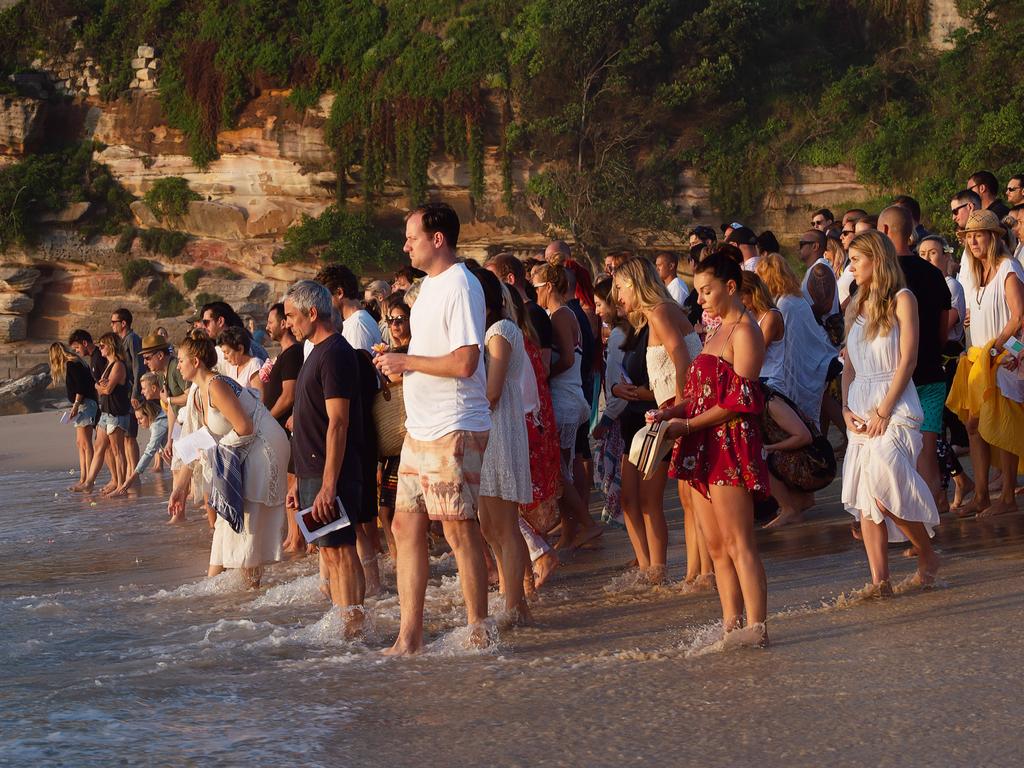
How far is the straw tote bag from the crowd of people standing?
0.04ft

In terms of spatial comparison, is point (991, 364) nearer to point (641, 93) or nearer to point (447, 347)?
point (447, 347)

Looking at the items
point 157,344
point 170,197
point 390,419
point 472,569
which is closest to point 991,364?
point 390,419

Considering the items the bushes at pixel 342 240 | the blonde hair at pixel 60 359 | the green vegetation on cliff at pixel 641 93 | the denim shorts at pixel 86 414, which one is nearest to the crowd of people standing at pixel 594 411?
the denim shorts at pixel 86 414

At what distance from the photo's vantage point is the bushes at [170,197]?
113 ft


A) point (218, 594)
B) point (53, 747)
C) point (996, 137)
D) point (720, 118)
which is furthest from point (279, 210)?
point (53, 747)

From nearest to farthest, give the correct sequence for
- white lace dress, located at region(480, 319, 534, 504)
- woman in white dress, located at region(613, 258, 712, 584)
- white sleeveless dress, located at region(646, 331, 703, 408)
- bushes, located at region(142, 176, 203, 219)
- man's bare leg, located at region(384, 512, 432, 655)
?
man's bare leg, located at region(384, 512, 432, 655), white lace dress, located at region(480, 319, 534, 504), woman in white dress, located at region(613, 258, 712, 584), white sleeveless dress, located at region(646, 331, 703, 408), bushes, located at region(142, 176, 203, 219)

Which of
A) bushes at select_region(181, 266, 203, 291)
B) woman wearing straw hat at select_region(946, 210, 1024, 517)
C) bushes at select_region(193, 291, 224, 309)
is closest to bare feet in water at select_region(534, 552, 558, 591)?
woman wearing straw hat at select_region(946, 210, 1024, 517)

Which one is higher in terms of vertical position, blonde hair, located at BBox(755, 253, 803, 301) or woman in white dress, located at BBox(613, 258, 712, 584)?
blonde hair, located at BBox(755, 253, 803, 301)

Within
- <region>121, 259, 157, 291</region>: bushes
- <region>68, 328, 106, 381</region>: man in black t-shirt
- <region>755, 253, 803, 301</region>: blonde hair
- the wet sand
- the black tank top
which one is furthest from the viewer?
<region>121, 259, 157, 291</region>: bushes

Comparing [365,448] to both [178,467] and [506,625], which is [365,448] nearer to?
[506,625]

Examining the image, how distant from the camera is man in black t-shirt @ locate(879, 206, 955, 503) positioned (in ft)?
23.9

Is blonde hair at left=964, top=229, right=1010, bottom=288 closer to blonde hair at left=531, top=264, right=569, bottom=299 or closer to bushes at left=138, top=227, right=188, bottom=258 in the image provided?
blonde hair at left=531, top=264, right=569, bottom=299

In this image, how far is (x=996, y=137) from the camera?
25422 mm

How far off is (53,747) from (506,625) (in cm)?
219
